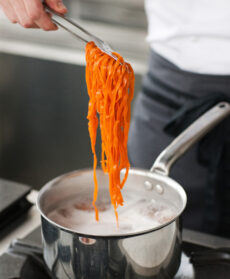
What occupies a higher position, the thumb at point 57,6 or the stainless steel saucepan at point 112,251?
the thumb at point 57,6

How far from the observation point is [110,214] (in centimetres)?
90

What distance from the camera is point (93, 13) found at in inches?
90.0

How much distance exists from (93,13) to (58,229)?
1712 millimetres

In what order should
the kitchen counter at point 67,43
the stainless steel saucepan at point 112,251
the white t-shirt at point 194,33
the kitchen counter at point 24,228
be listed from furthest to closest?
1. the kitchen counter at point 67,43
2. the white t-shirt at point 194,33
3. the kitchen counter at point 24,228
4. the stainless steel saucepan at point 112,251

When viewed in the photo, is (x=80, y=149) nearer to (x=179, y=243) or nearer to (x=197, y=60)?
(x=197, y=60)

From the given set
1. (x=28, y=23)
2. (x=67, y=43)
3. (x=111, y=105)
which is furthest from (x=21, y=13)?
(x=67, y=43)

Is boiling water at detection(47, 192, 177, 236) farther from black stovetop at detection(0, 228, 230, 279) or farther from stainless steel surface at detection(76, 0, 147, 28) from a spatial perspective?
stainless steel surface at detection(76, 0, 147, 28)

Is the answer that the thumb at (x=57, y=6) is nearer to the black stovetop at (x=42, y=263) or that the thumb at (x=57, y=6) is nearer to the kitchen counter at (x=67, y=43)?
the black stovetop at (x=42, y=263)

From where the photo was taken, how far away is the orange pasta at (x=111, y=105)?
0.86 m

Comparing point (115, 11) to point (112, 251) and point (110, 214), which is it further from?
point (112, 251)

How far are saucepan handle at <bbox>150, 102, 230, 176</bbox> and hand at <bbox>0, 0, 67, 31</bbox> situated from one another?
12.5 inches

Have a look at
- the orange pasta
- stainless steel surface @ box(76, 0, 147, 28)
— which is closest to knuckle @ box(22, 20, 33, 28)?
the orange pasta

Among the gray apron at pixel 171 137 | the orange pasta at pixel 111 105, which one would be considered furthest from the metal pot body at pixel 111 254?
the gray apron at pixel 171 137

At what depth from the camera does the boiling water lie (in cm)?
84
